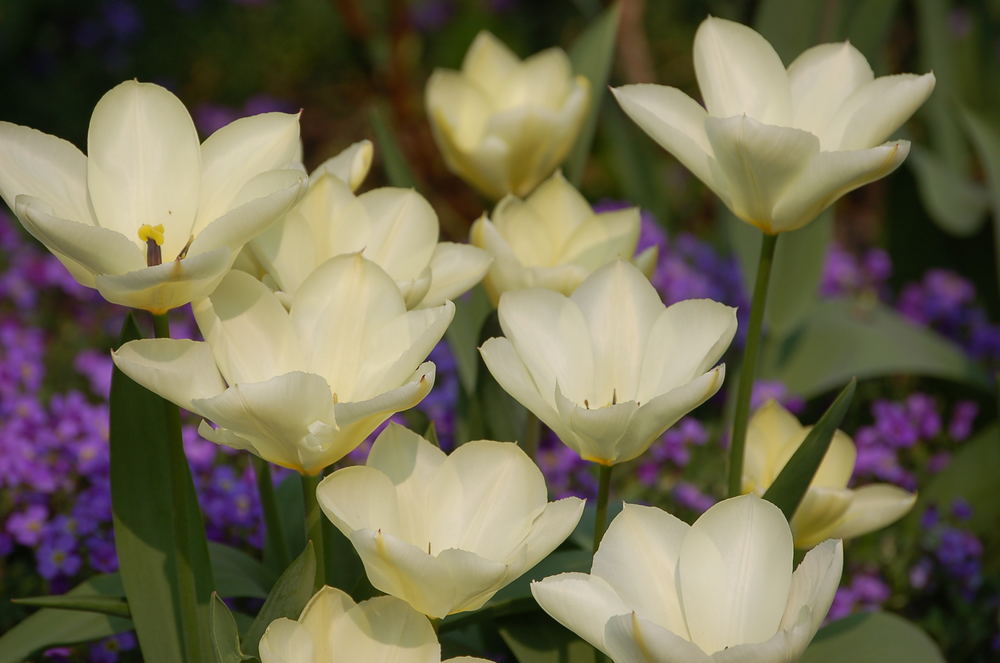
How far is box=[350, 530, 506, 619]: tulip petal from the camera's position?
0.78m

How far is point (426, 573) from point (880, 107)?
54cm

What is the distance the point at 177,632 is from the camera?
1054mm

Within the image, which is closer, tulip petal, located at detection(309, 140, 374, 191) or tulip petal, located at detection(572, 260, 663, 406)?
tulip petal, located at detection(572, 260, 663, 406)

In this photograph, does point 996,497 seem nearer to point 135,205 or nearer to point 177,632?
point 177,632

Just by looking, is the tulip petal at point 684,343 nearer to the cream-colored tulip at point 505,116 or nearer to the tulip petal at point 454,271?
the tulip petal at point 454,271

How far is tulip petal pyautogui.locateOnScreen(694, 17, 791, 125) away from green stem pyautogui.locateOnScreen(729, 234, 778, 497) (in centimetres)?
12

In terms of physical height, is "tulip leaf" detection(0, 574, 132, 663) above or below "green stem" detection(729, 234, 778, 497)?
below

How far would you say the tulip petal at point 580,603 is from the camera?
803 millimetres

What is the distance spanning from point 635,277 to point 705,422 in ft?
3.87

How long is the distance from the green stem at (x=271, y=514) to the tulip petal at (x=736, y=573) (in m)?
0.41

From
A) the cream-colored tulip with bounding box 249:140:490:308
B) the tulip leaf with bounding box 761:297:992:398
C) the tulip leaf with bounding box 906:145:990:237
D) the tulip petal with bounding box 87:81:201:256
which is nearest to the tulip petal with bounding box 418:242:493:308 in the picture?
the cream-colored tulip with bounding box 249:140:490:308

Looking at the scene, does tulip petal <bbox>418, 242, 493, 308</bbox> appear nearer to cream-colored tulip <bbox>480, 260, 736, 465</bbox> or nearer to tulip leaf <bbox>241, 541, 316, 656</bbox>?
cream-colored tulip <bbox>480, 260, 736, 465</bbox>

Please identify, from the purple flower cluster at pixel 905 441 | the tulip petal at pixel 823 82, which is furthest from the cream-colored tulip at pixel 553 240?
the purple flower cluster at pixel 905 441

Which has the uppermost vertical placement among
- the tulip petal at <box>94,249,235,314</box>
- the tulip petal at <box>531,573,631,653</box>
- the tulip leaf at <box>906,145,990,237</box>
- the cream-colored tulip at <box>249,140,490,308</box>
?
the tulip petal at <box>94,249,235,314</box>
